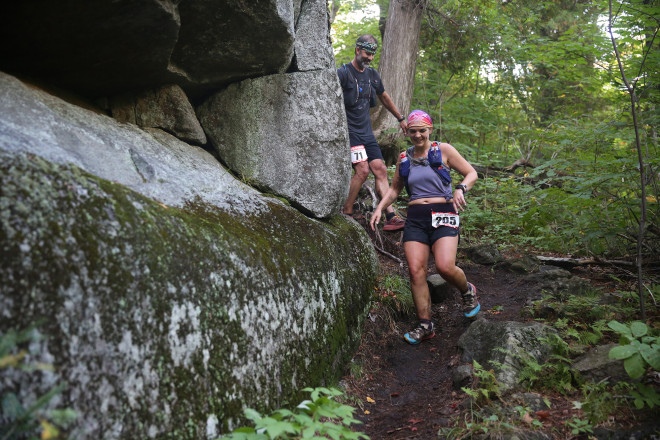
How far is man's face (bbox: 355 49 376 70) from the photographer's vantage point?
21.1 ft

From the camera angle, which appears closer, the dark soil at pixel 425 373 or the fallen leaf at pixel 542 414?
the fallen leaf at pixel 542 414

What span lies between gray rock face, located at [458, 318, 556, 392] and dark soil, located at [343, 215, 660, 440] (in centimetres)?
24

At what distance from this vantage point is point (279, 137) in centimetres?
499

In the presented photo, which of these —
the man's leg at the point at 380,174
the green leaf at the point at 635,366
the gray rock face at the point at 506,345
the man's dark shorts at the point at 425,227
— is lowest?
the gray rock face at the point at 506,345

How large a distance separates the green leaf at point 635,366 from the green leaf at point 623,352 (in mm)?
33

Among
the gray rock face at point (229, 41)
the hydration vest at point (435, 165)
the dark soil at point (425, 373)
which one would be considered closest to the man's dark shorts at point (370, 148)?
the hydration vest at point (435, 165)

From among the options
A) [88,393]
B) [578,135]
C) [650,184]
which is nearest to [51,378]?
[88,393]

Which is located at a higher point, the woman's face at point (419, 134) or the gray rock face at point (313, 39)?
the gray rock face at point (313, 39)

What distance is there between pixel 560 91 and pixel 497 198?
16.3ft

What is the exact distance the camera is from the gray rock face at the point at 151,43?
315 cm

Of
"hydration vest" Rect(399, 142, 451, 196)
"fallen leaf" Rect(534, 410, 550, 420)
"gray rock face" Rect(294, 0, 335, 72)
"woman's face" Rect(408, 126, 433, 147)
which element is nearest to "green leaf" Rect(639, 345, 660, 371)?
"fallen leaf" Rect(534, 410, 550, 420)

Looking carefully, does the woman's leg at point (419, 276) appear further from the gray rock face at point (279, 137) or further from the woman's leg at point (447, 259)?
the gray rock face at point (279, 137)

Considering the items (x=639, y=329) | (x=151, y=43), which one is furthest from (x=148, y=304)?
(x=639, y=329)

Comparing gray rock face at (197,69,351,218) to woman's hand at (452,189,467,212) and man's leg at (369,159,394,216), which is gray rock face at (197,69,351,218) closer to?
woman's hand at (452,189,467,212)
